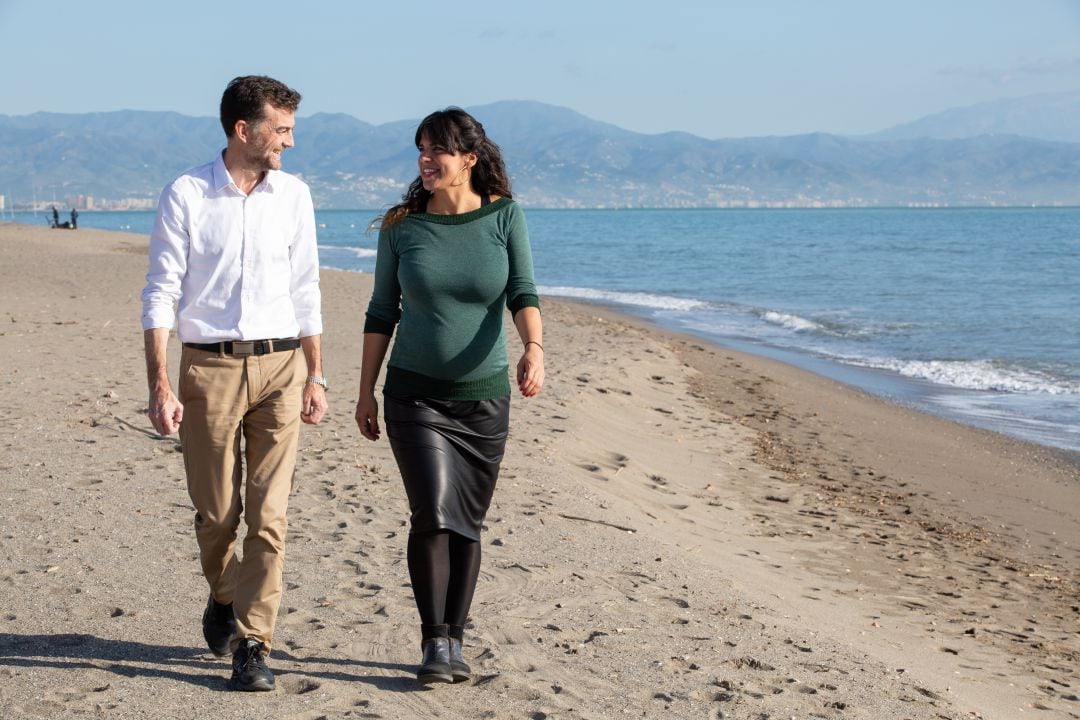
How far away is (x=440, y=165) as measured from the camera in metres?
3.74

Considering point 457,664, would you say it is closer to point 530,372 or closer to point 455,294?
point 530,372

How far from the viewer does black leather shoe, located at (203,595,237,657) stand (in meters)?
3.95

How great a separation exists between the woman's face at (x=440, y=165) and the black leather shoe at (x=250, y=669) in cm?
155

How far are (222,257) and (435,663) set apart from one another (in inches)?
57.4

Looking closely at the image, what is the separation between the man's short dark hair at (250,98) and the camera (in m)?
3.54

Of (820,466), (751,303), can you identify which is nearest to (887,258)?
(751,303)

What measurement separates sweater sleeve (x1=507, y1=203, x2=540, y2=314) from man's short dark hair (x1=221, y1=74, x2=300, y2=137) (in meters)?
0.80

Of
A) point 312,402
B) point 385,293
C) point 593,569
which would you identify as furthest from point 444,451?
point 593,569

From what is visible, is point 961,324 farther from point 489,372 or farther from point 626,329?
point 489,372

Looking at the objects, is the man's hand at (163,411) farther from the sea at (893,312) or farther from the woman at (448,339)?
the sea at (893,312)

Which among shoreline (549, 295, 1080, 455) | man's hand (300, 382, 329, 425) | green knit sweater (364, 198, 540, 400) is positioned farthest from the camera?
shoreline (549, 295, 1080, 455)

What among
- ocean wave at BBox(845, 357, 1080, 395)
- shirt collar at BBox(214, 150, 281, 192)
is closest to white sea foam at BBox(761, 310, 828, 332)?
ocean wave at BBox(845, 357, 1080, 395)

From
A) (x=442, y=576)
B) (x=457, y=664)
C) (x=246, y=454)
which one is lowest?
(x=457, y=664)

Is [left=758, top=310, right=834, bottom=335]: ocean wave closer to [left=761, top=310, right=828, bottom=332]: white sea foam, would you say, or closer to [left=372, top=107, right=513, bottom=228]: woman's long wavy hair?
[left=761, top=310, right=828, bottom=332]: white sea foam
